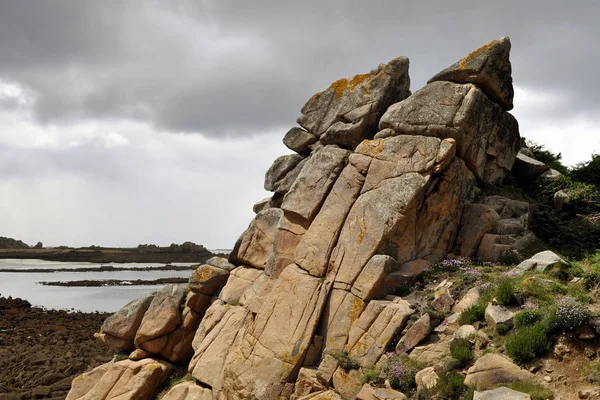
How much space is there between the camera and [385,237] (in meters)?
19.8

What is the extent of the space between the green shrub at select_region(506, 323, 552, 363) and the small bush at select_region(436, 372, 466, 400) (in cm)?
157

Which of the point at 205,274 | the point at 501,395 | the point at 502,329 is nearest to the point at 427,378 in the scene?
the point at 501,395

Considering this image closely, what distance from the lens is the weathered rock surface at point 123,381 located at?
2333 cm

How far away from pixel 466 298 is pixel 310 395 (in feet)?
21.4

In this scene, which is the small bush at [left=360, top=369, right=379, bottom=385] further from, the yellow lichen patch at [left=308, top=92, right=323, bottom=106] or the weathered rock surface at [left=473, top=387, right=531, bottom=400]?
the yellow lichen patch at [left=308, top=92, right=323, bottom=106]

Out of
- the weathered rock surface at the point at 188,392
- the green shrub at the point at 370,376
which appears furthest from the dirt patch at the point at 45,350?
the green shrub at the point at 370,376

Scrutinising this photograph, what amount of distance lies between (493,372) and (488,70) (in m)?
15.7

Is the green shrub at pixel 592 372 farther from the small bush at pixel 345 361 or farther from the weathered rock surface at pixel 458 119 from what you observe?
the weathered rock surface at pixel 458 119

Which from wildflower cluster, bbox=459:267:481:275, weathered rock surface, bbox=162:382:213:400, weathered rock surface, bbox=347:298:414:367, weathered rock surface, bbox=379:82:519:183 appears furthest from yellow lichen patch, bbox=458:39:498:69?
weathered rock surface, bbox=162:382:213:400

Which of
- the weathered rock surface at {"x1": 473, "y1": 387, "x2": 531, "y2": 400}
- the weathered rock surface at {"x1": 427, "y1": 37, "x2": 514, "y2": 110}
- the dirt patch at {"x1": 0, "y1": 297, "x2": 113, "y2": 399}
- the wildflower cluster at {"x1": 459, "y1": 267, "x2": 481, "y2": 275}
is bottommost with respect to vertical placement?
the dirt patch at {"x1": 0, "y1": 297, "x2": 113, "y2": 399}

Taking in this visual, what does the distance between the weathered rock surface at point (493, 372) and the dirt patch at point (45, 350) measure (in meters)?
26.9

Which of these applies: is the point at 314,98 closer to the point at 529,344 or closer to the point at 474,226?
the point at 474,226

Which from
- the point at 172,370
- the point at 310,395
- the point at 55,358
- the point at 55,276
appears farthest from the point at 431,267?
the point at 55,276

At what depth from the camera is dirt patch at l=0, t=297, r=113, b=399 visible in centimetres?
3159
